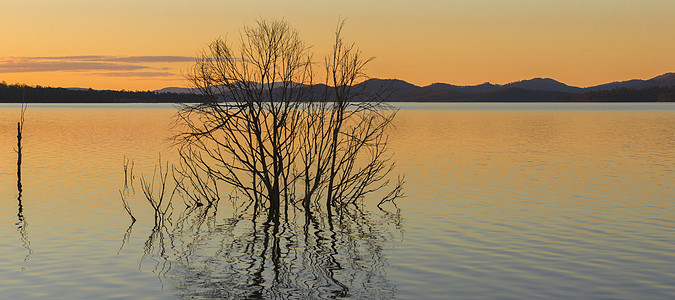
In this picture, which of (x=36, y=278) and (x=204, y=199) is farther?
(x=204, y=199)

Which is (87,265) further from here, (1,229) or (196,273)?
(1,229)

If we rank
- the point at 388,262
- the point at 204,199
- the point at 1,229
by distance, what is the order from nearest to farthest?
the point at 388,262
the point at 1,229
the point at 204,199

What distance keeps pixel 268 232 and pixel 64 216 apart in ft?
26.9

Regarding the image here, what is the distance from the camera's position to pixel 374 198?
31531mm

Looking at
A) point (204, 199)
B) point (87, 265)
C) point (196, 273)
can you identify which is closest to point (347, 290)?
point (196, 273)

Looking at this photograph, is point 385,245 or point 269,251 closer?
point 269,251

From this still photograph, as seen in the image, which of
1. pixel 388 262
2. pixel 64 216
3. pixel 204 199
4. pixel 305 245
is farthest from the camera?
pixel 204 199

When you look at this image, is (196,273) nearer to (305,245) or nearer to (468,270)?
(305,245)

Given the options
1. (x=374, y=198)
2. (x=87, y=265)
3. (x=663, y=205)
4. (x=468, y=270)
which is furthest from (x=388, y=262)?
(x=663, y=205)

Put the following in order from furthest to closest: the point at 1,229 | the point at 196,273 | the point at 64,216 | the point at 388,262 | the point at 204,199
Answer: the point at 204,199
the point at 64,216
the point at 1,229
the point at 388,262
the point at 196,273

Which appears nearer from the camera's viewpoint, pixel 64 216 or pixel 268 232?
pixel 268 232

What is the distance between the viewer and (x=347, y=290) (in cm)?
1653

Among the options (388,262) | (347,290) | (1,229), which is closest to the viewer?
(347,290)

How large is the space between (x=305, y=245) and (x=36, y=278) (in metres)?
7.86
